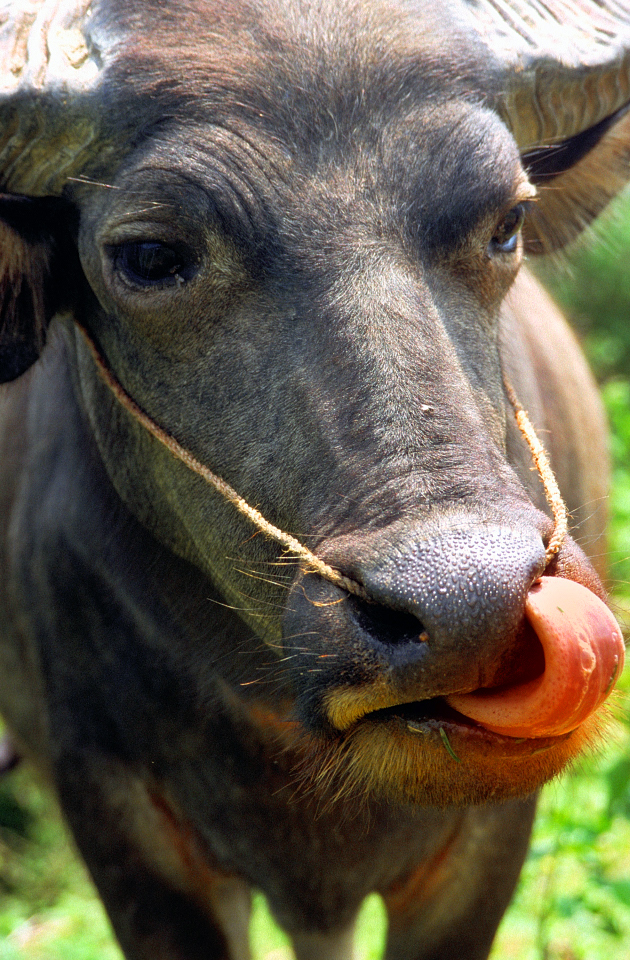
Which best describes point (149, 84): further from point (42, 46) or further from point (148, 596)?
point (148, 596)

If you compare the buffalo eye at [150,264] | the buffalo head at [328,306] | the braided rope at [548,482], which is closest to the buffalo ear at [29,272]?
the buffalo head at [328,306]

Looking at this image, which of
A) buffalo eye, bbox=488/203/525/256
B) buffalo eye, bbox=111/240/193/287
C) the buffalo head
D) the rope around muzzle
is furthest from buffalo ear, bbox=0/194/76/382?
buffalo eye, bbox=488/203/525/256

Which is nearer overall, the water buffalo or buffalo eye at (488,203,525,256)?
the water buffalo

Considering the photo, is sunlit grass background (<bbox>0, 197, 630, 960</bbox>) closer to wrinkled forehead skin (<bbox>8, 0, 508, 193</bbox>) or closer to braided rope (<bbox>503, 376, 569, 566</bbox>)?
braided rope (<bbox>503, 376, 569, 566</bbox>)

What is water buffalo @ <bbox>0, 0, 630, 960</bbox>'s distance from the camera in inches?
78.0

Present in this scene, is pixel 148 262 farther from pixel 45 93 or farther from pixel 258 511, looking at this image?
pixel 258 511

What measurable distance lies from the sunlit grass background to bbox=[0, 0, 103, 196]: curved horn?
162 cm

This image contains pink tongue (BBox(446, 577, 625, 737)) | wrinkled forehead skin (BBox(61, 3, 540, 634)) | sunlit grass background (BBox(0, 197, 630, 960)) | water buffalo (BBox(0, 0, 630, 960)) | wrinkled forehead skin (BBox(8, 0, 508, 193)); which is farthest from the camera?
sunlit grass background (BBox(0, 197, 630, 960))

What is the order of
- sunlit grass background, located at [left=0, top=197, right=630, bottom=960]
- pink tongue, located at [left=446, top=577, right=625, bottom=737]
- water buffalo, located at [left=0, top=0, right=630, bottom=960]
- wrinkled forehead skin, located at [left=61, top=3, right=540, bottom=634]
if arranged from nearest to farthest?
pink tongue, located at [left=446, top=577, right=625, bottom=737], water buffalo, located at [left=0, top=0, right=630, bottom=960], wrinkled forehead skin, located at [left=61, top=3, right=540, bottom=634], sunlit grass background, located at [left=0, top=197, right=630, bottom=960]

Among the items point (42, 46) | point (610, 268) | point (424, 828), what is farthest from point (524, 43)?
point (610, 268)

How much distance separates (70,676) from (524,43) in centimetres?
227

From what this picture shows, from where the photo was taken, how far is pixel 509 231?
8.43 ft

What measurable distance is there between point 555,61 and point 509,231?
1.73ft

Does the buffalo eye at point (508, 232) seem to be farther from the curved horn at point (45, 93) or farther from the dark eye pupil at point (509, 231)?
the curved horn at point (45, 93)
